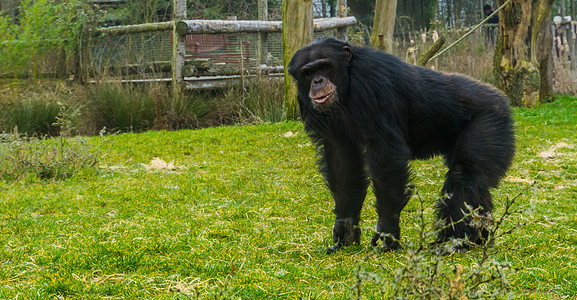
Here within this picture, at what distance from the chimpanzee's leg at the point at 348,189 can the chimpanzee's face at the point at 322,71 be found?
371 mm

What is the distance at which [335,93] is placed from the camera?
4.12 m

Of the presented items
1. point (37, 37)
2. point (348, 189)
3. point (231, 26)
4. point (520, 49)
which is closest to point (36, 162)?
point (348, 189)

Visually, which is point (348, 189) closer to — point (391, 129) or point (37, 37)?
point (391, 129)

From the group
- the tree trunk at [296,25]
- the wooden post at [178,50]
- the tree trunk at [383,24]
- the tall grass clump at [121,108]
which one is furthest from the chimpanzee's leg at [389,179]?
the wooden post at [178,50]

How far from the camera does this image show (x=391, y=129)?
405cm

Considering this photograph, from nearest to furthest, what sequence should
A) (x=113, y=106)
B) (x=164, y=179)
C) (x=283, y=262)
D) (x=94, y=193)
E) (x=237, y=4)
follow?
(x=283, y=262) → (x=94, y=193) → (x=164, y=179) → (x=113, y=106) → (x=237, y=4)

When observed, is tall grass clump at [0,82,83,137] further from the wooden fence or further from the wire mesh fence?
A: the wooden fence

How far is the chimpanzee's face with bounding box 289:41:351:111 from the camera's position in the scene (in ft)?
13.4

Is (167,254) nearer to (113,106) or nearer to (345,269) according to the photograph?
(345,269)

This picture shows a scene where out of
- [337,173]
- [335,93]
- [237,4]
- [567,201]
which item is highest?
[237,4]

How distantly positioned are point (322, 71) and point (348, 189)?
0.80 m

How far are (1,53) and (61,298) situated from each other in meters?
11.1

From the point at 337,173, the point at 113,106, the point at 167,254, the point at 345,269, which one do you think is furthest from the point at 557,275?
the point at 113,106

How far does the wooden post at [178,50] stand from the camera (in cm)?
1265
